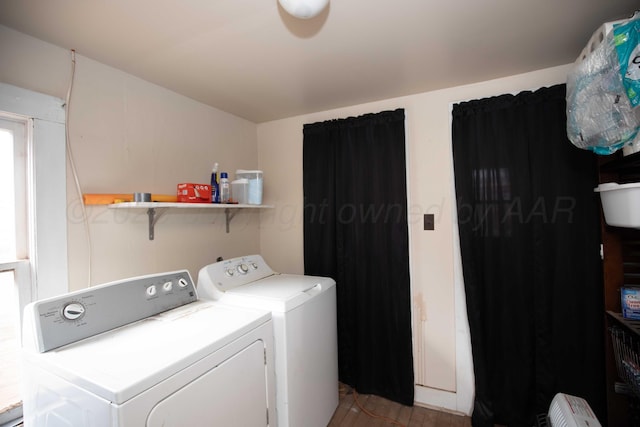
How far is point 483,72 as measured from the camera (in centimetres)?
180

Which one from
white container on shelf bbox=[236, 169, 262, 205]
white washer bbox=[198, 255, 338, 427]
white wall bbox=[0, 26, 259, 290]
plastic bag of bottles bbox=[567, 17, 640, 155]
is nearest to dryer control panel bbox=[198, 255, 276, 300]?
white washer bbox=[198, 255, 338, 427]

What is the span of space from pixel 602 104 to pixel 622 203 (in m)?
0.44

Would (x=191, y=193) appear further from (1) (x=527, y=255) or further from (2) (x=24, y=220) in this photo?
(1) (x=527, y=255)

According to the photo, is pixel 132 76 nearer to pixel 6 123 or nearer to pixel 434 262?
pixel 6 123

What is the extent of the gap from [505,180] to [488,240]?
16.2 inches

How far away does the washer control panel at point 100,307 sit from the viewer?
1065 mm

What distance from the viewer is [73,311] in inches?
45.5

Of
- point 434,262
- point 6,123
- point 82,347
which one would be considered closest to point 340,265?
point 434,262

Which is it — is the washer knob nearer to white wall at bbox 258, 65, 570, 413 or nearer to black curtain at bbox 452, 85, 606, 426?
white wall at bbox 258, 65, 570, 413

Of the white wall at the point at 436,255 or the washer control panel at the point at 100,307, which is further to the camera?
the white wall at the point at 436,255

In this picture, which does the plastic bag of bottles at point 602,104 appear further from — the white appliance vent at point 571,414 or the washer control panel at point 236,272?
the washer control panel at point 236,272

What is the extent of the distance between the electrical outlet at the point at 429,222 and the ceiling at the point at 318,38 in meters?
0.94

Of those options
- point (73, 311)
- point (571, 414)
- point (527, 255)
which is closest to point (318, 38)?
point (73, 311)

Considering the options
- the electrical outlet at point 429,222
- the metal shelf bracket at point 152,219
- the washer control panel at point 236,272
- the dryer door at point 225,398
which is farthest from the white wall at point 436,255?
the metal shelf bracket at point 152,219
